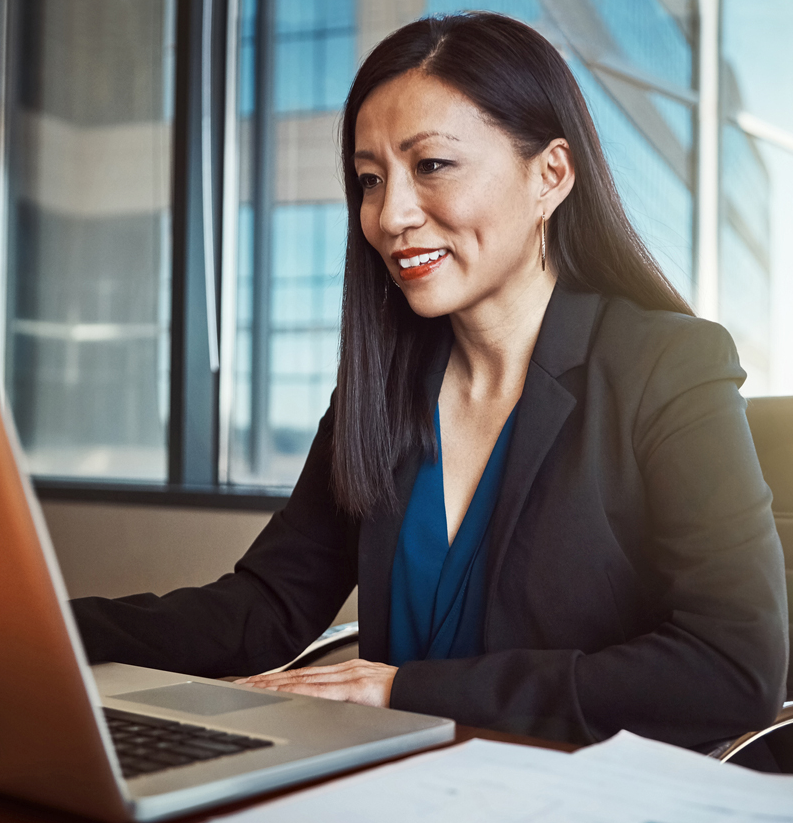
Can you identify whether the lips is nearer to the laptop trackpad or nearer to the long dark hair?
the long dark hair

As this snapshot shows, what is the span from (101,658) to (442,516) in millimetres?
514

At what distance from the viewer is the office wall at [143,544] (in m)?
2.68

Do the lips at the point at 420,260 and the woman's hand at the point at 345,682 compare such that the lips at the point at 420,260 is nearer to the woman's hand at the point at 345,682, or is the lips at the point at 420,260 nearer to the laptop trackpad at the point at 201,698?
the woman's hand at the point at 345,682

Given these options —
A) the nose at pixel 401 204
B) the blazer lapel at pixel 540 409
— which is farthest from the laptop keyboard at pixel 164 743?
the nose at pixel 401 204

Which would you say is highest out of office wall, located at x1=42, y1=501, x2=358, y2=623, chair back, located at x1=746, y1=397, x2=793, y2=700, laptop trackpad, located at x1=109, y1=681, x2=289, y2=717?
chair back, located at x1=746, y1=397, x2=793, y2=700

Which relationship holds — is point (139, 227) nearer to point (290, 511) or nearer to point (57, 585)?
point (290, 511)

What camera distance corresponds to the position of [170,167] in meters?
3.08

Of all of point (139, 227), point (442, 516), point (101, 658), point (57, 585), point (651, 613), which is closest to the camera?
point (57, 585)

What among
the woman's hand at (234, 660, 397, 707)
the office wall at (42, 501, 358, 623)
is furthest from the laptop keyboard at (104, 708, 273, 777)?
the office wall at (42, 501, 358, 623)

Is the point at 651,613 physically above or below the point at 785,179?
below

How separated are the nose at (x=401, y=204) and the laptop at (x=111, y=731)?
773 mm

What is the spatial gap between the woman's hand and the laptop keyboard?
24 centimetres

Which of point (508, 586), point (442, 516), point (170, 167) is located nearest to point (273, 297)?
point (170, 167)

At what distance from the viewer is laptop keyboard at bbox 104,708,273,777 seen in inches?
22.8
